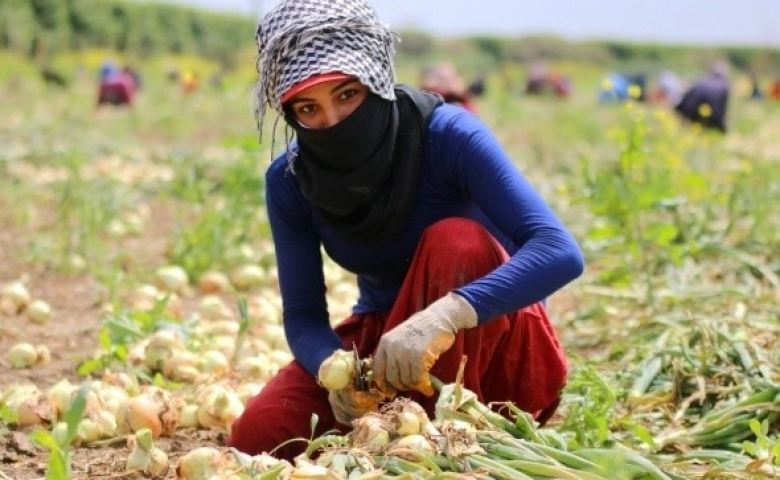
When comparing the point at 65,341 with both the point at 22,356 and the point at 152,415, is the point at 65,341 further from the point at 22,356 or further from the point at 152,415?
the point at 152,415

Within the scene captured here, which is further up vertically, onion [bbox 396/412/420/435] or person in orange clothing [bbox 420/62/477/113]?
person in orange clothing [bbox 420/62/477/113]

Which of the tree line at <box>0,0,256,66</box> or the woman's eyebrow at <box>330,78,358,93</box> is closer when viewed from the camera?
the woman's eyebrow at <box>330,78,358,93</box>

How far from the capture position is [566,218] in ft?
20.2

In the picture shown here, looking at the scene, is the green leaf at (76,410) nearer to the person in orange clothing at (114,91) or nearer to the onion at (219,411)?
the onion at (219,411)

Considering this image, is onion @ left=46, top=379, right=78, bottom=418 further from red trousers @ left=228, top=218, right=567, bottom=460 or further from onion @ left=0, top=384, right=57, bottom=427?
red trousers @ left=228, top=218, right=567, bottom=460

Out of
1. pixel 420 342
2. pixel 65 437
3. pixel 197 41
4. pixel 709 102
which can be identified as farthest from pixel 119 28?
pixel 65 437

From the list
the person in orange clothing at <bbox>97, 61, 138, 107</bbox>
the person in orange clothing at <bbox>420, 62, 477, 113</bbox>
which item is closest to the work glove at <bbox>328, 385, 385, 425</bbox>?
the person in orange clothing at <bbox>420, 62, 477, 113</bbox>

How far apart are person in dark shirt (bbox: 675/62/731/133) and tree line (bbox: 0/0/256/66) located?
697 inches

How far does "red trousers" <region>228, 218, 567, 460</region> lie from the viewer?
8.15ft

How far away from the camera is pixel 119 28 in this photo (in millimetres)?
35031

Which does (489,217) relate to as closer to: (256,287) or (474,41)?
(256,287)

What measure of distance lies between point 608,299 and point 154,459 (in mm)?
2540

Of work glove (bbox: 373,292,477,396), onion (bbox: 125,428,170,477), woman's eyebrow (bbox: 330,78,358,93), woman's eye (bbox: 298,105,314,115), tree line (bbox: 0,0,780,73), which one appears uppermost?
tree line (bbox: 0,0,780,73)

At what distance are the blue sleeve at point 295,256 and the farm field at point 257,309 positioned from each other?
0.80 feet
